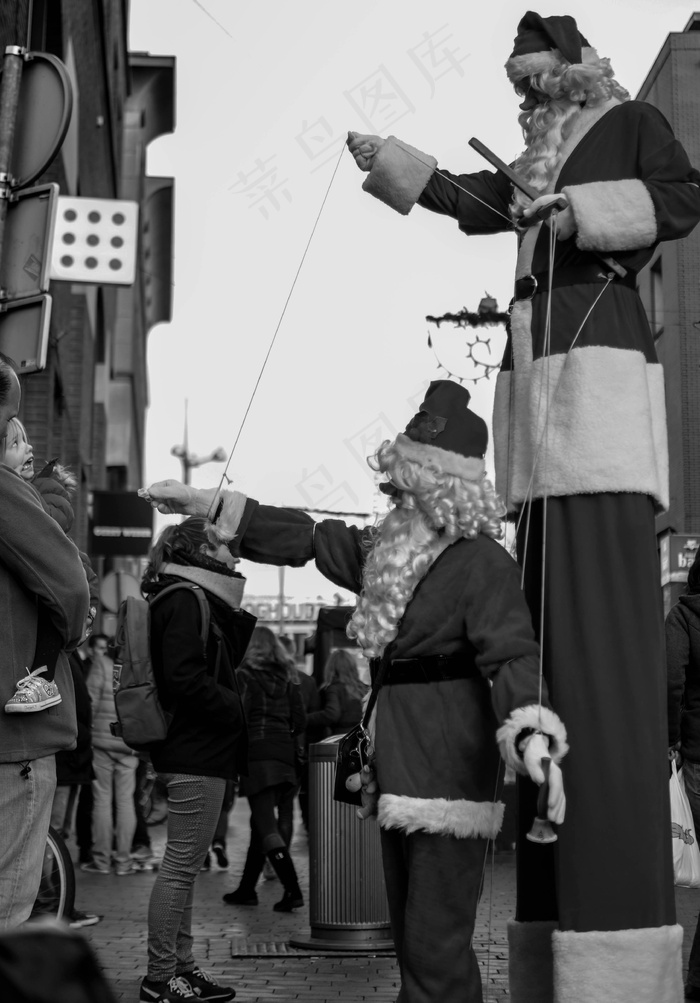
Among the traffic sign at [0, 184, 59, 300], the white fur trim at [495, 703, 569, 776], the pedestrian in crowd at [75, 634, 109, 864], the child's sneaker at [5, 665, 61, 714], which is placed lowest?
the pedestrian in crowd at [75, 634, 109, 864]

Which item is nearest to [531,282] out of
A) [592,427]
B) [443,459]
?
[592,427]

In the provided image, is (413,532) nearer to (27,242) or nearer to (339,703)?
(27,242)

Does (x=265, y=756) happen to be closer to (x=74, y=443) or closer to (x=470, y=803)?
(x=470, y=803)

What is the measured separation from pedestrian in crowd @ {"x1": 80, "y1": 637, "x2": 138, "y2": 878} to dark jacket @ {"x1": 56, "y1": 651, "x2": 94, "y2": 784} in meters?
1.55

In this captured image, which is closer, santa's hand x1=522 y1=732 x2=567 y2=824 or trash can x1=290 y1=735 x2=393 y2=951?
santa's hand x1=522 y1=732 x2=567 y2=824

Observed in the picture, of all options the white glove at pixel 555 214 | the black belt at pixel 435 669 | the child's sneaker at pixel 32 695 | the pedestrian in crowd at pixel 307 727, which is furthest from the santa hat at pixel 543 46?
the pedestrian in crowd at pixel 307 727

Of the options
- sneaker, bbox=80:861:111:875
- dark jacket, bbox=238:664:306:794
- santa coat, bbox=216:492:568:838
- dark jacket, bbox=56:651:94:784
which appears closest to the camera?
santa coat, bbox=216:492:568:838

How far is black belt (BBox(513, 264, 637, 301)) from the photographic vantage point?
13.3 feet

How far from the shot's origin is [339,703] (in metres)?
11.6

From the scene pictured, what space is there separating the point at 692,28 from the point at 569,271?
4.54 metres

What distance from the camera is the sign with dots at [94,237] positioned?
1148cm

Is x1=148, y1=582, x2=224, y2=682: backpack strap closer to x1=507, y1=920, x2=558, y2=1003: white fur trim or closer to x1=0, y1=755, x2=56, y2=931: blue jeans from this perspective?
x1=0, y1=755, x2=56, y2=931: blue jeans

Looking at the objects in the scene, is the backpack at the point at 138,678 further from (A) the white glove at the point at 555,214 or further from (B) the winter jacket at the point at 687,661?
(A) the white glove at the point at 555,214

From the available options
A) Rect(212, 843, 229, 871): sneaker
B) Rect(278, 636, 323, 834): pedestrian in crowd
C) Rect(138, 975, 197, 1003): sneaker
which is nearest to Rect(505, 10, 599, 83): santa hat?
Rect(138, 975, 197, 1003): sneaker
